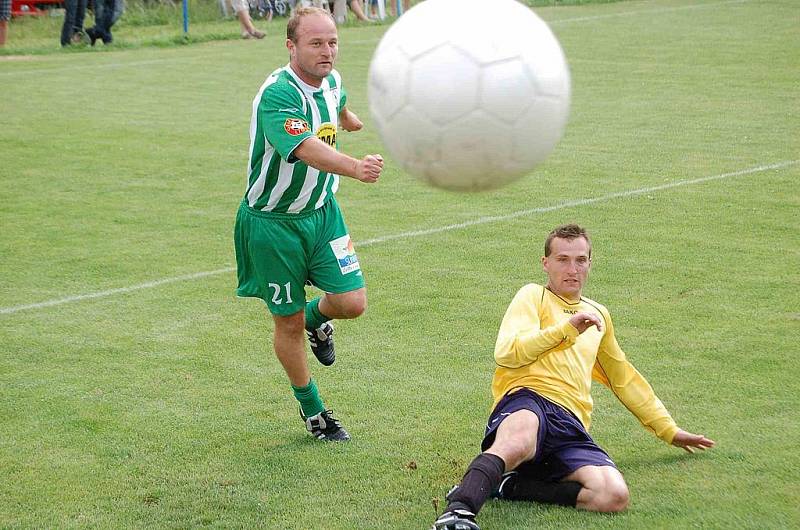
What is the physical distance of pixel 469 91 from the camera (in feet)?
13.3

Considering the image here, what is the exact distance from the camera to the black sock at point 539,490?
16.1 ft

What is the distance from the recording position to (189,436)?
5.80 m

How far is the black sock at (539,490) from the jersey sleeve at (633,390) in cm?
65

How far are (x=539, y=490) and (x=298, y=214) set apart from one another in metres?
1.79

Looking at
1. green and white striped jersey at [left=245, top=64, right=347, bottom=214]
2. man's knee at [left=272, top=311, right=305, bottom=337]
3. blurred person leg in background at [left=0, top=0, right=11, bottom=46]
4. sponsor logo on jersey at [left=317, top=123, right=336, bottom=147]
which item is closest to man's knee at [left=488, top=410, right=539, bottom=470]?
man's knee at [left=272, top=311, right=305, bottom=337]

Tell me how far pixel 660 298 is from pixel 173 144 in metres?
7.10

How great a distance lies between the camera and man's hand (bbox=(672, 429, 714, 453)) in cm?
531

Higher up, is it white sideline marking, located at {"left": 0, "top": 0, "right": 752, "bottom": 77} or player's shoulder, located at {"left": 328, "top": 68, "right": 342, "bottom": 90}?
player's shoulder, located at {"left": 328, "top": 68, "right": 342, "bottom": 90}

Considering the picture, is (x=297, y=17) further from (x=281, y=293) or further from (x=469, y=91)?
(x=469, y=91)

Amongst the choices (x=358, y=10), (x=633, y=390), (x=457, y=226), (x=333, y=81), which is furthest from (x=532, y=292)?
(x=358, y=10)

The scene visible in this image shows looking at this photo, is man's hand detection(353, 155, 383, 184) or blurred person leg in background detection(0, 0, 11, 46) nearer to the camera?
man's hand detection(353, 155, 383, 184)

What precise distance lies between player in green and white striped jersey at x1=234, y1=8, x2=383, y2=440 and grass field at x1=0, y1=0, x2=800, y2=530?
55 centimetres

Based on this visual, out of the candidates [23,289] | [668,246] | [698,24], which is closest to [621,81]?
[698,24]

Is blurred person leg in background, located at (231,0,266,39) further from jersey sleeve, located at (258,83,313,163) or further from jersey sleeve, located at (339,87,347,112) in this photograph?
jersey sleeve, located at (258,83,313,163)
